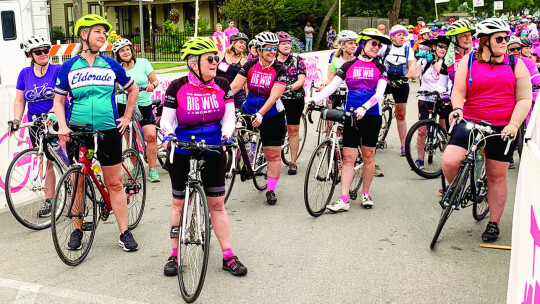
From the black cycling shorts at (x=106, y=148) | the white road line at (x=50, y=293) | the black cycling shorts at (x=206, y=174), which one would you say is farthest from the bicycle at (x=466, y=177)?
the black cycling shorts at (x=106, y=148)

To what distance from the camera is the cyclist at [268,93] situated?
290 inches

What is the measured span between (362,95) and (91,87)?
3039 millimetres

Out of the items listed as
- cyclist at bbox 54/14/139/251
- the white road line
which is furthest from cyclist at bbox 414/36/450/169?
the white road line

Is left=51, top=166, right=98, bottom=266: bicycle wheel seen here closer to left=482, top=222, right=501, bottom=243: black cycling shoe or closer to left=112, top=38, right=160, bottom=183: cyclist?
left=112, top=38, right=160, bottom=183: cyclist

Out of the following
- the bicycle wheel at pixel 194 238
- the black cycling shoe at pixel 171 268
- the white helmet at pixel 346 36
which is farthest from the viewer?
the white helmet at pixel 346 36

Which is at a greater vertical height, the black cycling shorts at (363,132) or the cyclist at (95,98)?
the cyclist at (95,98)

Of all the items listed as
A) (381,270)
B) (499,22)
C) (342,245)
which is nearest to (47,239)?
(342,245)

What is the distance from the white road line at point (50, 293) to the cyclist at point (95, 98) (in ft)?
2.15

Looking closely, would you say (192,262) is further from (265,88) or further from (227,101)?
(265,88)

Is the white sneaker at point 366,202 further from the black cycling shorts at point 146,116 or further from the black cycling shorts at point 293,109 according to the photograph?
the black cycling shorts at point 146,116

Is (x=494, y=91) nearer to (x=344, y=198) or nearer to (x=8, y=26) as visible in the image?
(x=344, y=198)

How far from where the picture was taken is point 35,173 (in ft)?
22.3

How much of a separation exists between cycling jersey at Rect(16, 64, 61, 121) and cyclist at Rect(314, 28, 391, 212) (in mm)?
2970

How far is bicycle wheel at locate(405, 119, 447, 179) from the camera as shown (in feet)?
29.1
